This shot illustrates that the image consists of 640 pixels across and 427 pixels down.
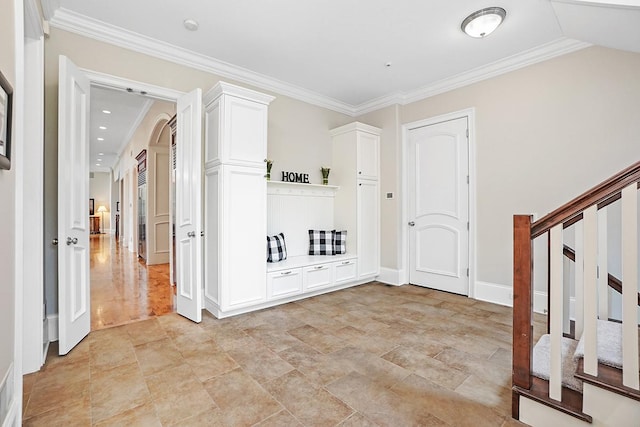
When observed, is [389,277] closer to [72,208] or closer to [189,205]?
[189,205]

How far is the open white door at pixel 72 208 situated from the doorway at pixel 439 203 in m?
3.69

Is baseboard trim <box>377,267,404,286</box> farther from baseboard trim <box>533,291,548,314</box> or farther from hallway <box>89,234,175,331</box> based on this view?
hallway <box>89,234,175,331</box>

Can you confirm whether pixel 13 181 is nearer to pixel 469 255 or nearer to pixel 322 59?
pixel 322 59

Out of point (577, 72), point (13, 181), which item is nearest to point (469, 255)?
point (577, 72)

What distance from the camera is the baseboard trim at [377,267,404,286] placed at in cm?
430

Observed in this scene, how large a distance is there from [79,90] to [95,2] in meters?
0.71

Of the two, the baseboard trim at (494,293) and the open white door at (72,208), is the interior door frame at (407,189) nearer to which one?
the baseboard trim at (494,293)

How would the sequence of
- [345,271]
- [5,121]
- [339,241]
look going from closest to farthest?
[5,121]
[345,271]
[339,241]

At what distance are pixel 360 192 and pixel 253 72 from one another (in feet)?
6.86

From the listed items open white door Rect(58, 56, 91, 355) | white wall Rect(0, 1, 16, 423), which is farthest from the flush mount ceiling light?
open white door Rect(58, 56, 91, 355)

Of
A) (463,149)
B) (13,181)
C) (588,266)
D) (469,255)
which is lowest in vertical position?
(469,255)

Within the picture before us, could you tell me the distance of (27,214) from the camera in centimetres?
211

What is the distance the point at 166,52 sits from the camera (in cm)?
312

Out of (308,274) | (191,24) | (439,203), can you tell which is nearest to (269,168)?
(308,274)
